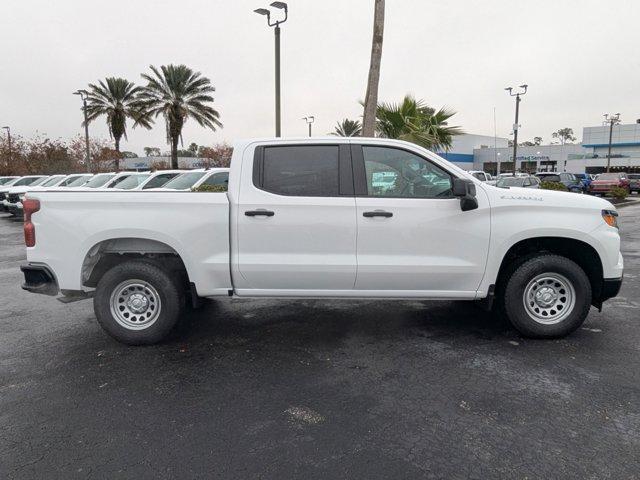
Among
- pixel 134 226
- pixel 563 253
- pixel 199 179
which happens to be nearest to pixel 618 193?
pixel 199 179

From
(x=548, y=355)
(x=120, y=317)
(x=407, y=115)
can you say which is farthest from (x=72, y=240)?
(x=407, y=115)

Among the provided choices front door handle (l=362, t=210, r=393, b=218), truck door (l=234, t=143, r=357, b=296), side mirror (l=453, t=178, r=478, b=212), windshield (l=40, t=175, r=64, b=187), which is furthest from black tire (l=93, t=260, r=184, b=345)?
windshield (l=40, t=175, r=64, b=187)

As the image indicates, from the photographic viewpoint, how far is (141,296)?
4.71 m

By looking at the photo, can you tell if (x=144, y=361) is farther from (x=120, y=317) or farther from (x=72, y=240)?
(x=72, y=240)

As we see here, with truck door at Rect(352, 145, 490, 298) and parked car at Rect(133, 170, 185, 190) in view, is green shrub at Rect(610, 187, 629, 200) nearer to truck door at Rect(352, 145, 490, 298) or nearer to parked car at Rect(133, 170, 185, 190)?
parked car at Rect(133, 170, 185, 190)

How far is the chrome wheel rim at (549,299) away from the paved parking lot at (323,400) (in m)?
0.27

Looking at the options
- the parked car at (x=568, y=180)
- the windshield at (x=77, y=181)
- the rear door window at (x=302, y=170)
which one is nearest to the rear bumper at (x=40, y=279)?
the rear door window at (x=302, y=170)

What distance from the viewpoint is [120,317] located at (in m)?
4.67

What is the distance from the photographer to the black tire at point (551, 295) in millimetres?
4617

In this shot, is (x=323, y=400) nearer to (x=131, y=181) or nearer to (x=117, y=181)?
(x=131, y=181)

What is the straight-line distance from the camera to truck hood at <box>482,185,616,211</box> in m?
4.52

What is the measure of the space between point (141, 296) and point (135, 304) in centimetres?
9

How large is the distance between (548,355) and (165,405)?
11.0ft

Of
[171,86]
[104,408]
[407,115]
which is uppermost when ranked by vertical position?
[171,86]
